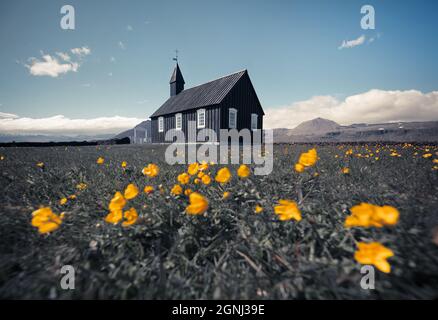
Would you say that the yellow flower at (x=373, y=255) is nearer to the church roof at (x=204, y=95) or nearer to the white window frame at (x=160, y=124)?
the church roof at (x=204, y=95)

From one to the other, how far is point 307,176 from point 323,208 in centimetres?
118

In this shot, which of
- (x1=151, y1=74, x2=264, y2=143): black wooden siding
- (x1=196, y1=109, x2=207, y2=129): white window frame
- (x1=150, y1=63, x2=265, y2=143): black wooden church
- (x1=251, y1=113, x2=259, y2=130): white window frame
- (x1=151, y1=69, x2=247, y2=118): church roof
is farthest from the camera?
(x1=251, y1=113, x2=259, y2=130): white window frame

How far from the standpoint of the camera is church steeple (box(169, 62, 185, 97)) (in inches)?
950

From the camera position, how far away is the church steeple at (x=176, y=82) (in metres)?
24.1

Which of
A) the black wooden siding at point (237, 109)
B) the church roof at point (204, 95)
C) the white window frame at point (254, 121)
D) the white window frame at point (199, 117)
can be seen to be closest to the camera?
the black wooden siding at point (237, 109)

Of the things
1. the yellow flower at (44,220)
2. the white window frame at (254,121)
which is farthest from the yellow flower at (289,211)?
the white window frame at (254,121)

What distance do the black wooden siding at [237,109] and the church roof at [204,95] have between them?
0.36 metres

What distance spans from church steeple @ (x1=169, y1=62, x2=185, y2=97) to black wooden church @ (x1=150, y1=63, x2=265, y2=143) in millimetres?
3729

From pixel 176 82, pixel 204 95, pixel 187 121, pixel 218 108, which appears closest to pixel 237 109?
pixel 218 108

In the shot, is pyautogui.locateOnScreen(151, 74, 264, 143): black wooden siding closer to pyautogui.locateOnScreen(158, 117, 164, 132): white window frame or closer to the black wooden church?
the black wooden church

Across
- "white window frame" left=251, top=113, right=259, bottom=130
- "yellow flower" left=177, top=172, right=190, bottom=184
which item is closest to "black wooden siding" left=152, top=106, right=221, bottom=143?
"white window frame" left=251, top=113, right=259, bottom=130
